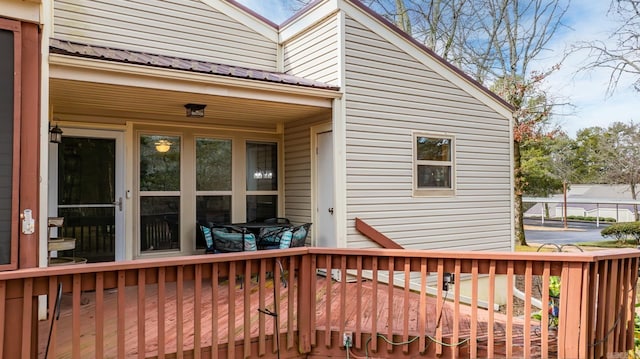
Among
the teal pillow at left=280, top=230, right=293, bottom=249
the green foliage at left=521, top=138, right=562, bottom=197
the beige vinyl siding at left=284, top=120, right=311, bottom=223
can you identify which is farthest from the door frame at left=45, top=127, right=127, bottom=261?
the green foliage at left=521, top=138, right=562, bottom=197

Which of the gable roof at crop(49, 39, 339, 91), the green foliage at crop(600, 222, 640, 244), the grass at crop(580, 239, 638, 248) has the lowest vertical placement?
the grass at crop(580, 239, 638, 248)

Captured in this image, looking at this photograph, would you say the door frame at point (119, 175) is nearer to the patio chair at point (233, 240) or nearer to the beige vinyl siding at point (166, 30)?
the beige vinyl siding at point (166, 30)

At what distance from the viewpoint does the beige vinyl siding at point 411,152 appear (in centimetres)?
573

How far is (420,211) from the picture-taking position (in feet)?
20.9

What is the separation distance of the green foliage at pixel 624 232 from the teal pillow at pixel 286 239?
15909 millimetres

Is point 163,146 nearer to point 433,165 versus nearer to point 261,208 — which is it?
point 261,208

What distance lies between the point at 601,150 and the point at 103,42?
2500 cm

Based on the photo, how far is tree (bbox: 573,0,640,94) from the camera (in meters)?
11.5

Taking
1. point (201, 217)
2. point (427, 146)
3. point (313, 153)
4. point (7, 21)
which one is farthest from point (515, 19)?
point (7, 21)

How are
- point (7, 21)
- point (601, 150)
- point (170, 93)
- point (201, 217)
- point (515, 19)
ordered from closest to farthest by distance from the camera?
point (7, 21) → point (170, 93) → point (201, 217) → point (515, 19) → point (601, 150)

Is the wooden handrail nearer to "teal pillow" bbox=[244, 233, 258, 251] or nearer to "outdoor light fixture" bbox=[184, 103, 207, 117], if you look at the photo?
"teal pillow" bbox=[244, 233, 258, 251]

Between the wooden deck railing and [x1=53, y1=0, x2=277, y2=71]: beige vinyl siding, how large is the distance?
12.7 feet

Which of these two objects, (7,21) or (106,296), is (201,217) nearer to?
(106,296)

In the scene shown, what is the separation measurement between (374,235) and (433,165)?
1614mm
